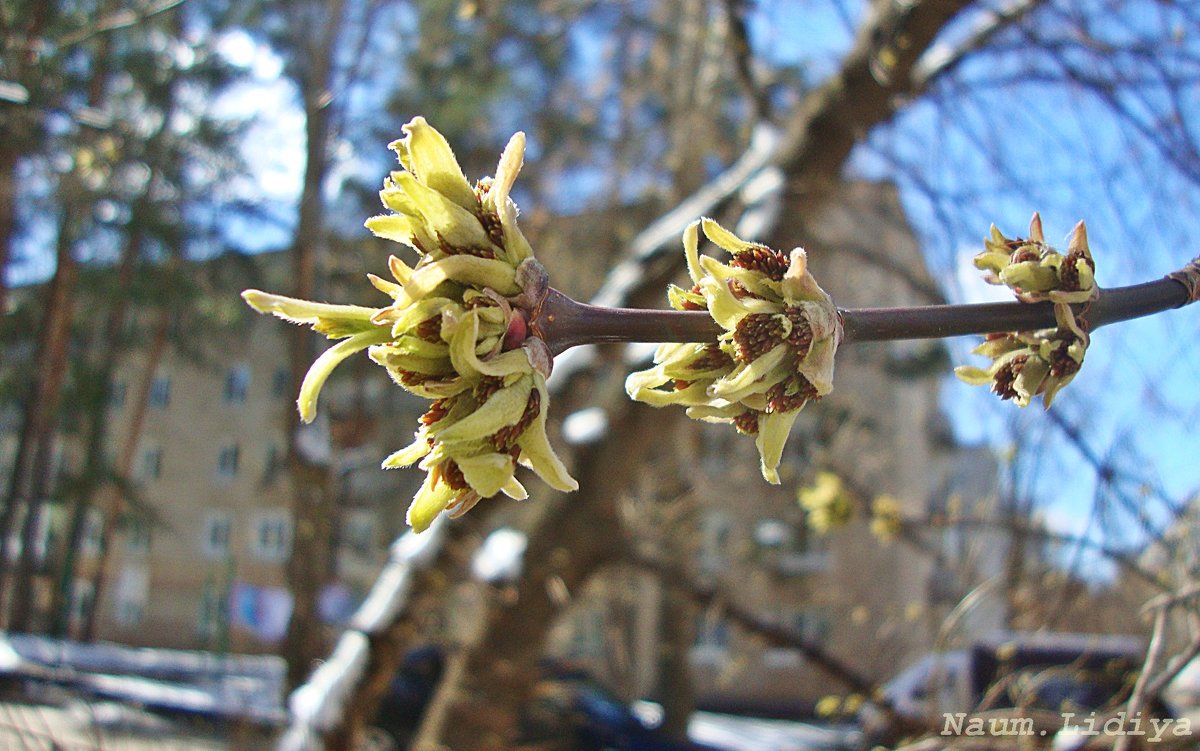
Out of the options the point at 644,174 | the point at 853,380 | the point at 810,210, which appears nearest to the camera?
the point at 810,210

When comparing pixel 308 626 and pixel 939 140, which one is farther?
pixel 308 626

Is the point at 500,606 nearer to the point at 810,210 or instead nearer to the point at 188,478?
the point at 810,210

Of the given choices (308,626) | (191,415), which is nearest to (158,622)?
(191,415)

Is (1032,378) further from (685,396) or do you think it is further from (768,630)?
(768,630)

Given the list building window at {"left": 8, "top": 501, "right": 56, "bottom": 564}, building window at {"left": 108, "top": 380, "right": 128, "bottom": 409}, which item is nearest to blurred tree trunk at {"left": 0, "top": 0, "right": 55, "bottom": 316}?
building window at {"left": 8, "top": 501, "right": 56, "bottom": 564}

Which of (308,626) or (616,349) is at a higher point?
(616,349)

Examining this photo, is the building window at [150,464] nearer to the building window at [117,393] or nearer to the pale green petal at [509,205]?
the building window at [117,393]

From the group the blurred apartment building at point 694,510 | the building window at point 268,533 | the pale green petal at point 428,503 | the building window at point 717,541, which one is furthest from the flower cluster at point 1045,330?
the building window at point 268,533

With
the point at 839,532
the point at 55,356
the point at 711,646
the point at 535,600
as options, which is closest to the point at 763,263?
the point at 535,600
